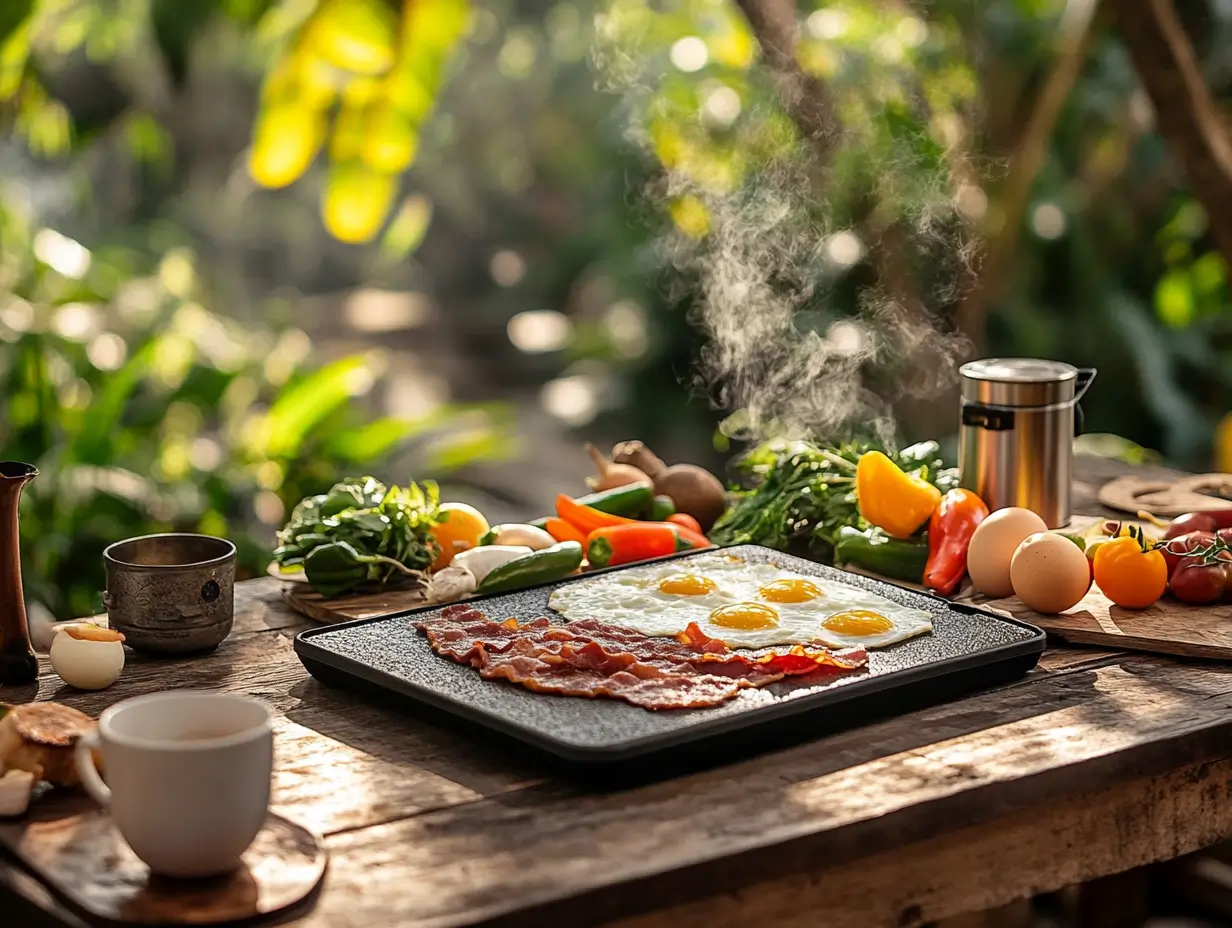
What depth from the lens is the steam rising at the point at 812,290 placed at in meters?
3.53

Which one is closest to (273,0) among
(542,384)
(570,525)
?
(570,525)

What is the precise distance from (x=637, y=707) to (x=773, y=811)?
0.28m

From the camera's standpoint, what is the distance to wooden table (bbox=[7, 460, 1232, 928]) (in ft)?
5.32

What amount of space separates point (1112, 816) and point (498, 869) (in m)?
0.90

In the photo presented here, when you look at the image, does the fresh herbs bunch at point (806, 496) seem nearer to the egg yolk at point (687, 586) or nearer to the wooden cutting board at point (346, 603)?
the egg yolk at point (687, 586)

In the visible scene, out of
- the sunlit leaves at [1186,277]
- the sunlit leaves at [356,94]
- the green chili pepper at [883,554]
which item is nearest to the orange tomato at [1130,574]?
the green chili pepper at [883,554]

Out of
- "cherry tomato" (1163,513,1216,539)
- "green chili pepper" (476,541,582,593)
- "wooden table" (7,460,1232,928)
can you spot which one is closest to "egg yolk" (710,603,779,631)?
"wooden table" (7,460,1232,928)

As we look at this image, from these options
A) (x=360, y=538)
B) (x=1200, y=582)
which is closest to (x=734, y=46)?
(x=360, y=538)

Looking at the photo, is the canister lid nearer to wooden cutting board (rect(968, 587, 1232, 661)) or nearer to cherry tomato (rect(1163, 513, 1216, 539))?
cherry tomato (rect(1163, 513, 1216, 539))

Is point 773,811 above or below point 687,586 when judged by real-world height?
below

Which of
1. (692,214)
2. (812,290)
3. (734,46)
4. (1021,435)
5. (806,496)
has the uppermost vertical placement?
(734,46)

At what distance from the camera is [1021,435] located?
2912 mm

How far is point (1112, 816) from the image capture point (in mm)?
2031

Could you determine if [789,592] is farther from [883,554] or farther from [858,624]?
[883,554]
